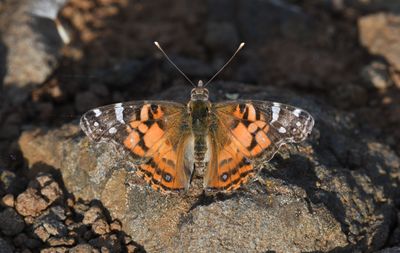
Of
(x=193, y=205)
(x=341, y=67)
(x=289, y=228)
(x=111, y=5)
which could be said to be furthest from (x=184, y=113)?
(x=111, y=5)

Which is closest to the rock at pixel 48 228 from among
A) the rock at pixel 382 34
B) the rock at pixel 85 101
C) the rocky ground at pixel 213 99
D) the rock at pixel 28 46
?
the rocky ground at pixel 213 99

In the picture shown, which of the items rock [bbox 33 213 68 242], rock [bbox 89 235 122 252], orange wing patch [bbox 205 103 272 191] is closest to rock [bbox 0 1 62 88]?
rock [bbox 33 213 68 242]

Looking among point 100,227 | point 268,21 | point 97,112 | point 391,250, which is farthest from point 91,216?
point 268,21

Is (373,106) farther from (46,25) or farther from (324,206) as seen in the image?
(46,25)

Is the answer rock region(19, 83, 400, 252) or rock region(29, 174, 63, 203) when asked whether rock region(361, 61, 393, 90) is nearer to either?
rock region(19, 83, 400, 252)

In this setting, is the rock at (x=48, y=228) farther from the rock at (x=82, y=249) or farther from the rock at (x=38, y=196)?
the rock at (x=82, y=249)
